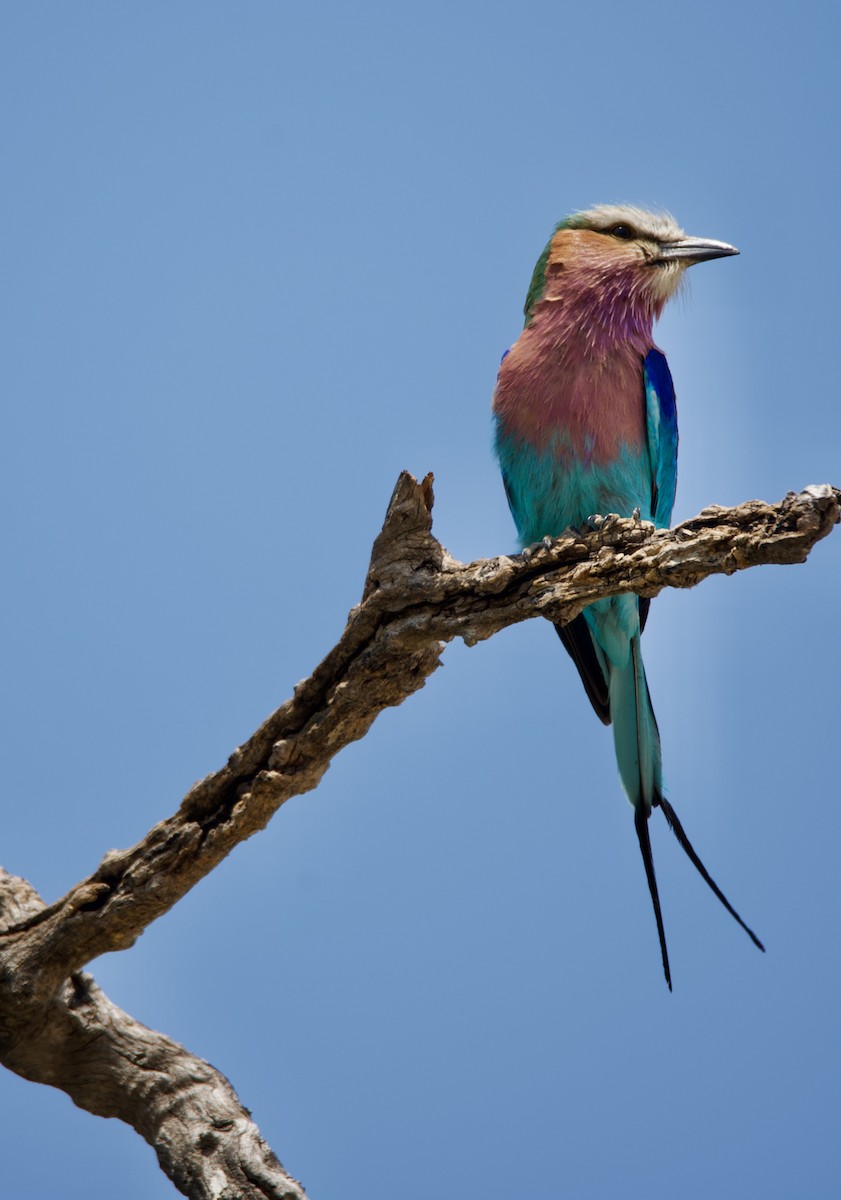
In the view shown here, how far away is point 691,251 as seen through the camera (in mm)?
4086

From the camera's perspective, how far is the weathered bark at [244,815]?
2908mm

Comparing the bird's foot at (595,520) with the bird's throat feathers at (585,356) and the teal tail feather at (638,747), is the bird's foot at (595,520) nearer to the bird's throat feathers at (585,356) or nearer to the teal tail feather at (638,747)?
the bird's throat feathers at (585,356)

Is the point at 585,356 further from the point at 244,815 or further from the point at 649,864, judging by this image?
the point at 244,815

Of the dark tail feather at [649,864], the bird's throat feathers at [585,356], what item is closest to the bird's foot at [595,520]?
the bird's throat feathers at [585,356]

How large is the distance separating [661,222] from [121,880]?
2871 millimetres

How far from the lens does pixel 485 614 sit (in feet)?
9.84

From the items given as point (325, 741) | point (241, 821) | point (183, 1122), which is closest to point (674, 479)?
point (325, 741)

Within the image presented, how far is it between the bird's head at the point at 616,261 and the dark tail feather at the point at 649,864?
1.63 meters

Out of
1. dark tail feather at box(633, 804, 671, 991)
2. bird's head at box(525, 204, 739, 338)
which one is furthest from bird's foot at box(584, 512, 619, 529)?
dark tail feather at box(633, 804, 671, 991)

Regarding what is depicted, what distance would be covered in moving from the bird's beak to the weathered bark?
1531 millimetres

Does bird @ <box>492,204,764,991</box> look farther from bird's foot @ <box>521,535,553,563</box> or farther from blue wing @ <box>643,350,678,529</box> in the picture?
bird's foot @ <box>521,535,553,563</box>

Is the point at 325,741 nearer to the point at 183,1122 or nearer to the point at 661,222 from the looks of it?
the point at 183,1122

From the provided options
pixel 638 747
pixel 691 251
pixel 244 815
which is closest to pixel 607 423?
pixel 691 251

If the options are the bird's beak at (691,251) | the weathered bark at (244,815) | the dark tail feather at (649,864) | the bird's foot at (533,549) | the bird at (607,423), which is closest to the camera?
the weathered bark at (244,815)
